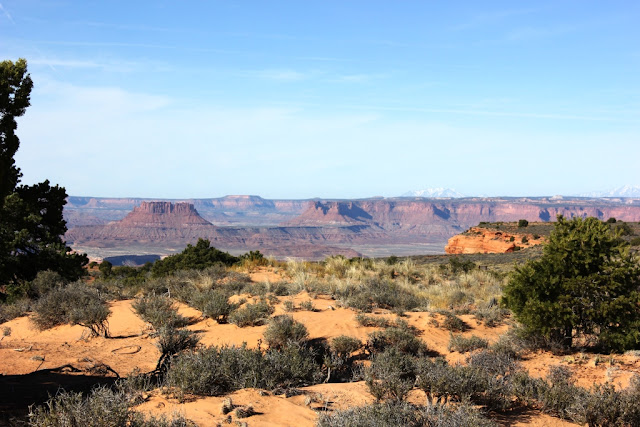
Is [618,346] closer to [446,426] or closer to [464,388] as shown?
[464,388]

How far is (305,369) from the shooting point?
7559mm

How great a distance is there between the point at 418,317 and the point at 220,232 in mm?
176995

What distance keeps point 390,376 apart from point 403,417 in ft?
4.71

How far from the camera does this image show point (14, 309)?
13.6 meters

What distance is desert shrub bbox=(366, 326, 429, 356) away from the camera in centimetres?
995

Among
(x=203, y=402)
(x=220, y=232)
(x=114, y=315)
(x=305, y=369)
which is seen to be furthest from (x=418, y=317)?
(x=220, y=232)

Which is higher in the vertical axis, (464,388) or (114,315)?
(464,388)

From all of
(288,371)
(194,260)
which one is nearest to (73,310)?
(288,371)

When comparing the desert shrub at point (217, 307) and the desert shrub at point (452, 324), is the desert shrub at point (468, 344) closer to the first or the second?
the desert shrub at point (452, 324)

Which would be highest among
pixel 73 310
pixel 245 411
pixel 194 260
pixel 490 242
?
pixel 245 411

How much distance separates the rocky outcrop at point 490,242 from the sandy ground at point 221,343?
39628mm

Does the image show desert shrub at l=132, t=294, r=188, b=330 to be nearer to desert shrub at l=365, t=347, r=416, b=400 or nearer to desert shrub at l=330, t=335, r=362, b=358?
desert shrub at l=330, t=335, r=362, b=358

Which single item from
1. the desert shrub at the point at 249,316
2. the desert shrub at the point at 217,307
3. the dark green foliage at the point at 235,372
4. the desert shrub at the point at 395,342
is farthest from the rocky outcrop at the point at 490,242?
the dark green foliage at the point at 235,372

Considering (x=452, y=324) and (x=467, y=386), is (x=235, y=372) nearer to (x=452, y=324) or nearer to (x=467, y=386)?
(x=467, y=386)
